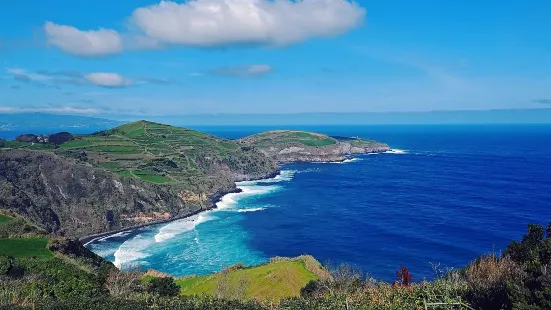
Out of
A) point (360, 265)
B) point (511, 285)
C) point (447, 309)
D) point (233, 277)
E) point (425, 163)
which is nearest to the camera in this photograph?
point (511, 285)

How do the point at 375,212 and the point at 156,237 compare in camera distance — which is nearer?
the point at 156,237

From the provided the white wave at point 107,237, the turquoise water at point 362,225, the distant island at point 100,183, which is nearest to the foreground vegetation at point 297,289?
the turquoise water at point 362,225

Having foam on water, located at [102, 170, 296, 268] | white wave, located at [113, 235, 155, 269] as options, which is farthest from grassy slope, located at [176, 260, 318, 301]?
foam on water, located at [102, 170, 296, 268]

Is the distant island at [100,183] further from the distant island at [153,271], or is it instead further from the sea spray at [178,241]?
the sea spray at [178,241]

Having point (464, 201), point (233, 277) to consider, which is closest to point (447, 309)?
point (233, 277)

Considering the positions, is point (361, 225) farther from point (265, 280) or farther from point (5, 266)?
point (5, 266)

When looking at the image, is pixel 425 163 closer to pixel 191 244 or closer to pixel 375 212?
pixel 375 212
